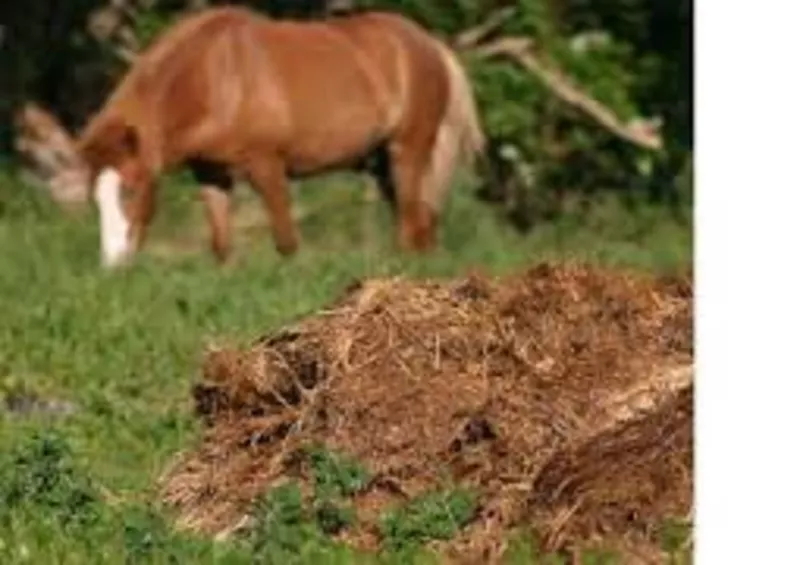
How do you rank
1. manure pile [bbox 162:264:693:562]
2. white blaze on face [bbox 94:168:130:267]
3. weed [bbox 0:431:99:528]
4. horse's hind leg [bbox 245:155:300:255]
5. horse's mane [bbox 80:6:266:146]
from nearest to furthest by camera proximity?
manure pile [bbox 162:264:693:562]
weed [bbox 0:431:99:528]
white blaze on face [bbox 94:168:130:267]
horse's mane [bbox 80:6:266:146]
horse's hind leg [bbox 245:155:300:255]

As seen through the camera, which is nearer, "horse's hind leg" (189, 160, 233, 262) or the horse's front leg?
the horse's front leg

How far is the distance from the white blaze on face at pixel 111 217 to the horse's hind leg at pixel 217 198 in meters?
0.83

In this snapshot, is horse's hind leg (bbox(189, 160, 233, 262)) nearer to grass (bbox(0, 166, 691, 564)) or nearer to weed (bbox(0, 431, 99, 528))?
grass (bbox(0, 166, 691, 564))

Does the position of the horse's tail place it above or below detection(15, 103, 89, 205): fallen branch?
above

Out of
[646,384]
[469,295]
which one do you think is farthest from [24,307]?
[646,384]

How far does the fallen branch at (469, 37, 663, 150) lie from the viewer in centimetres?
2372

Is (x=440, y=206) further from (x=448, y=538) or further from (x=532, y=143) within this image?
(x=448, y=538)

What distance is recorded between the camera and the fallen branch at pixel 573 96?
2372cm

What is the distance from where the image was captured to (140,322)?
1303 cm

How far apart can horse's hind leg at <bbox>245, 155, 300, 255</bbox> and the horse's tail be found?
1.36m
